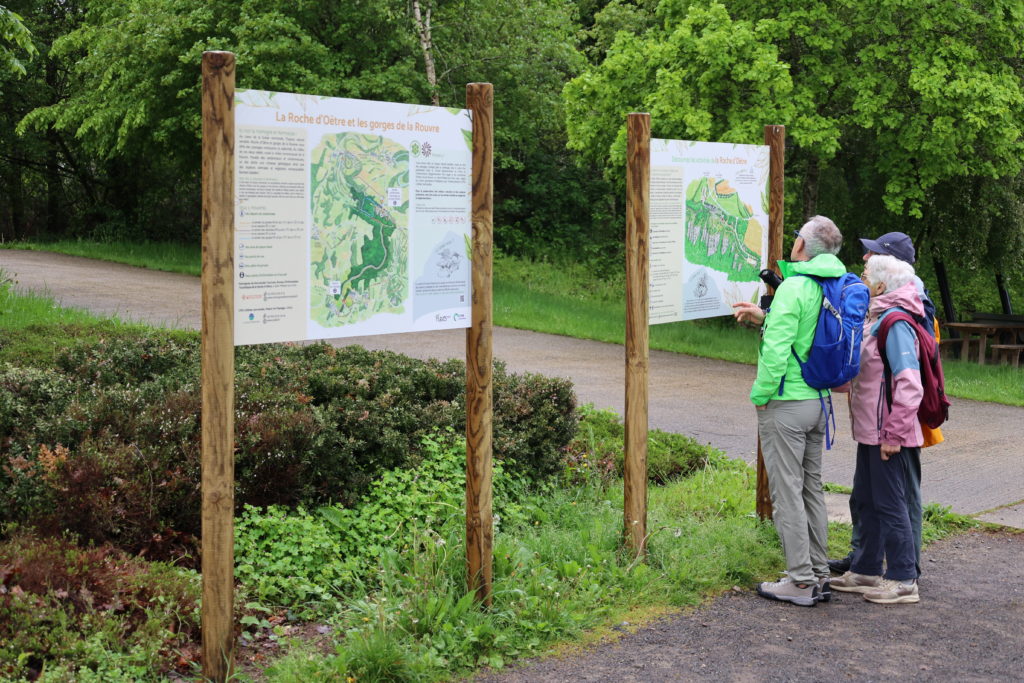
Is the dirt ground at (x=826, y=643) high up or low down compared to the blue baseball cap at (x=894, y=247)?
down

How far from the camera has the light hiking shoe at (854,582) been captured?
235 inches

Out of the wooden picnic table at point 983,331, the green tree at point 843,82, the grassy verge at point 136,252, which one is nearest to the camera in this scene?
the green tree at point 843,82

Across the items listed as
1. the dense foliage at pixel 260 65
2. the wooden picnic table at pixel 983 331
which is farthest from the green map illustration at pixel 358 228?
the dense foliage at pixel 260 65

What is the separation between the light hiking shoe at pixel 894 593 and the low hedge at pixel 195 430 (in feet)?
7.42

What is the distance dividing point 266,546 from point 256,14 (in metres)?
17.6

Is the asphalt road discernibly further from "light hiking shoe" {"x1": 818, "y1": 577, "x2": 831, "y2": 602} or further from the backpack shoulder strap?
the backpack shoulder strap

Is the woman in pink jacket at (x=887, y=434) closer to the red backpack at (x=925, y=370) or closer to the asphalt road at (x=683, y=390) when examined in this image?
the red backpack at (x=925, y=370)

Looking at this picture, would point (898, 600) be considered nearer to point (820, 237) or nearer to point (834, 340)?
point (834, 340)

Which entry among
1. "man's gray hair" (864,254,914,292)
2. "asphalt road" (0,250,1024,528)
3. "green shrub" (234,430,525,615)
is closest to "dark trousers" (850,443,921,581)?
"man's gray hair" (864,254,914,292)

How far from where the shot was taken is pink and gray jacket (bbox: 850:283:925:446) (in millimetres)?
5738

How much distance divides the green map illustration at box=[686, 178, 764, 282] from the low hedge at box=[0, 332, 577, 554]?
5.14 feet

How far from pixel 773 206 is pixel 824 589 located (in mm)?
2401

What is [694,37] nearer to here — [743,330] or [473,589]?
[743,330]

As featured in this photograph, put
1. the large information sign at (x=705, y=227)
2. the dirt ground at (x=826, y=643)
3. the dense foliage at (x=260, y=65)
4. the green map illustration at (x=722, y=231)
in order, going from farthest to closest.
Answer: the dense foliage at (x=260, y=65) < the green map illustration at (x=722, y=231) < the large information sign at (x=705, y=227) < the dirt ground at (x=826, y=643)
